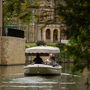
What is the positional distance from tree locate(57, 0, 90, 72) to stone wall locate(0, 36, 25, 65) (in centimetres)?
4646

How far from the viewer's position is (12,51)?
59.0 metres

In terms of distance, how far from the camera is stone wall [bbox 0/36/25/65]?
187 ft

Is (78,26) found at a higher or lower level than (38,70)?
higher

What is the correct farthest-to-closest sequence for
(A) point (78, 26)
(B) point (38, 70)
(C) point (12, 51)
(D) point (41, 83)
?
(C) point (12, 51) → (B) point (38, 70) → (D) point (41, 83) → (A) point (78, 26)

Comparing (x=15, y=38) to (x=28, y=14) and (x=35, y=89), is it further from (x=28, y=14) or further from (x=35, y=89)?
(x=28, y=14)

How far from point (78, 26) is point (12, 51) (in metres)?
49.0

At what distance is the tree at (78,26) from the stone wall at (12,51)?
4646cm

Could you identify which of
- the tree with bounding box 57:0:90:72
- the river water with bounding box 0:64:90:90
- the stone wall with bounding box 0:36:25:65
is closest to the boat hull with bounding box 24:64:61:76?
the river water with bounding box 0:64:90:90

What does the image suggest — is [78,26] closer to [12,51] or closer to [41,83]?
[41,83]

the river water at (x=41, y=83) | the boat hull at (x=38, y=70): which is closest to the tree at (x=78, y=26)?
the river water at (x=41, y=83)

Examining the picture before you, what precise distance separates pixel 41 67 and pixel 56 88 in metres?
10.9

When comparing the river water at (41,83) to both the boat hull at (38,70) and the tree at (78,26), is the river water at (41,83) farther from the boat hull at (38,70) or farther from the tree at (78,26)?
the tree at (78,26)

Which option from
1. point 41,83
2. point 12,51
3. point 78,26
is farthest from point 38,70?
point 12,51

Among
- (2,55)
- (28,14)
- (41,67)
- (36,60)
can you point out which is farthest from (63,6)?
(2,55)
